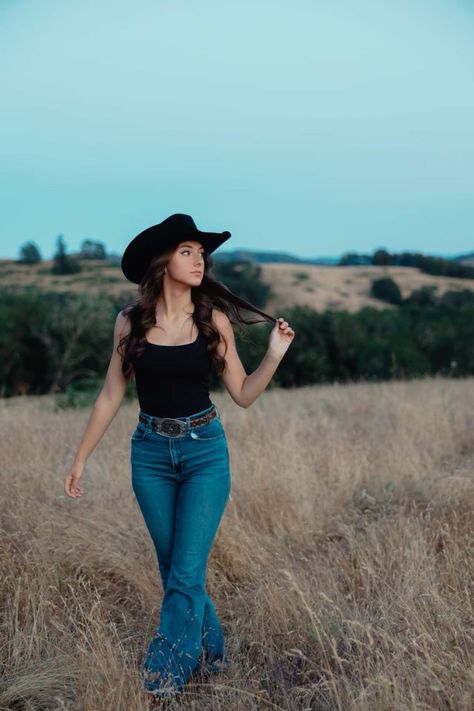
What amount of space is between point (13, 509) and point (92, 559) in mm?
1001

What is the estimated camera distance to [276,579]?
423cm

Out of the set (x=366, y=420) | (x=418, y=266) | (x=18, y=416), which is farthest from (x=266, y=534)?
(x=418, y=266)

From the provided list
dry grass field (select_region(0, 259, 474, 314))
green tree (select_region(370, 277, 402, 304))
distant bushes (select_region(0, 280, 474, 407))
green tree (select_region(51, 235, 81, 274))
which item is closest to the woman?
distant bushes (select_region(0, 280, 474, 407))

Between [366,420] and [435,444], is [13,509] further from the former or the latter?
[366,420]

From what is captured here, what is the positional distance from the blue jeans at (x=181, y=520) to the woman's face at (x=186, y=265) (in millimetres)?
647

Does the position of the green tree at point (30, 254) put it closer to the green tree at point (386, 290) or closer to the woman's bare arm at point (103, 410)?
the green tree at point (386, 290)

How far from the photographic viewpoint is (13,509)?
5.26 meters

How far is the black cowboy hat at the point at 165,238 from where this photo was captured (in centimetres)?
350

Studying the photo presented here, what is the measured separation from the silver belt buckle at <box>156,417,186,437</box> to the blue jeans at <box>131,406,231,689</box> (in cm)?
2

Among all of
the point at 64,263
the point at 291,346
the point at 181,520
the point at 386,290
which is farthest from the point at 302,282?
the point at 181,520

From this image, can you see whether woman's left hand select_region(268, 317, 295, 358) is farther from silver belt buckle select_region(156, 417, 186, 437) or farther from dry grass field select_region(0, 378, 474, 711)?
dry grass field select_region(0, 378, 474, 711)

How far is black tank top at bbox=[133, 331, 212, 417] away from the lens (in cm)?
336

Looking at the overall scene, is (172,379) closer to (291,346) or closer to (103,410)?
(103,410)

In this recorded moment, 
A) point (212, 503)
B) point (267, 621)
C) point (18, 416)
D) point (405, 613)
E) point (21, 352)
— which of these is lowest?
point (21, 352)
